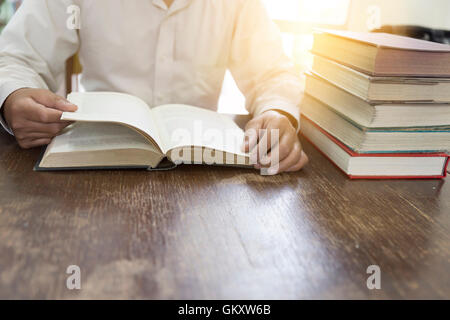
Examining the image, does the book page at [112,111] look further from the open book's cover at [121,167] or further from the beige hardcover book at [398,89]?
the beige hardcover book at [398,89]

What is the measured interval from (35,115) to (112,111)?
161mm

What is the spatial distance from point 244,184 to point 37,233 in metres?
0.35

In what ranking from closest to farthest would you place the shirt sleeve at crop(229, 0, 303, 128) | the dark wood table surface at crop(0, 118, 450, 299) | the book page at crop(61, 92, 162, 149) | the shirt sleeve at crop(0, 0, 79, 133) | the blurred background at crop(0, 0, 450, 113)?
the dark wood table surface at crop(0, 118, 450, 299) → the book page at crop(61, 92, 162, 149) → the shirt sleeve at crop(0, 0, 79, 133) → the shirt sleeve at crop(229, 0, 303, 128) → the blurred background at crop(0, 0, 450, 113)

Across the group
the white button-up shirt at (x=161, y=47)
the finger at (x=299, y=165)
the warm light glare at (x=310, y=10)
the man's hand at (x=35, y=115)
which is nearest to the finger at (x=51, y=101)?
the man's hand at (x=35, y=115)

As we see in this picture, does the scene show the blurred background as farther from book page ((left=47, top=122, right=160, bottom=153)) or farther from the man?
book page ((left=47, top=122, right=160, bottom=153))

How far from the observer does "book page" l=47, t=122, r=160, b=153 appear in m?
0.69

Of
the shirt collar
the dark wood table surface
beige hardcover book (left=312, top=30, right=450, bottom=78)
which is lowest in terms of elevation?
the dark wood table surface

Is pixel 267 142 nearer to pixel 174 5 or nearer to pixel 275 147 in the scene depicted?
pixel 275 147

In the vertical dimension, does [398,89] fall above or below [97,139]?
above

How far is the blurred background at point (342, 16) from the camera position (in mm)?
1576

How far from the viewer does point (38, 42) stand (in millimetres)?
1047

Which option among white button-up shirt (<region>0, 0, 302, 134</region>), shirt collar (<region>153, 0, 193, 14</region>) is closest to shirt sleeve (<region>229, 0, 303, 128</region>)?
white button-up shirt (<region>0, 0, 302, 134</region>)

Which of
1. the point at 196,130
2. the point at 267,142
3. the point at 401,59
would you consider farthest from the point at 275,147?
the point at 401,59

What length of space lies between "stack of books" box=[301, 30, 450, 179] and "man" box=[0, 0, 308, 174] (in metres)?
0.16
